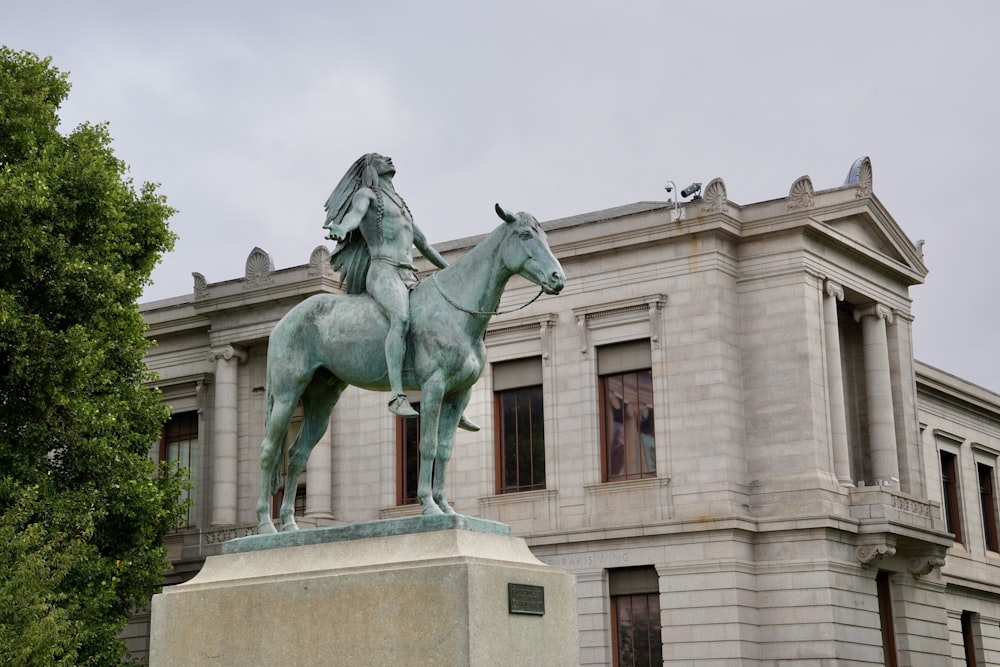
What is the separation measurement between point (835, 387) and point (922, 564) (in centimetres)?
521

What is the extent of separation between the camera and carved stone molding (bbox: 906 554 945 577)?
35.6 meters

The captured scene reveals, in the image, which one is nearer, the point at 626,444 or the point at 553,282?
the point at 553,282

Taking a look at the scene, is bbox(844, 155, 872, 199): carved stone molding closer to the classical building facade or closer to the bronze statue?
the classical building facade

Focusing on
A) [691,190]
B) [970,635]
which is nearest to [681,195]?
[691,190]

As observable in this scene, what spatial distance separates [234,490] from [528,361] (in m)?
9.42

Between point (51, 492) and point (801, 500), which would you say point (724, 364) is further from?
point (51, 492)

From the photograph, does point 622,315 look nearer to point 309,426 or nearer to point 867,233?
point 867,233

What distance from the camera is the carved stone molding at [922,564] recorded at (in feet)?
117

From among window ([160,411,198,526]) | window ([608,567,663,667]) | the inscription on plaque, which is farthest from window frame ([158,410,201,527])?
the inscription on plaque

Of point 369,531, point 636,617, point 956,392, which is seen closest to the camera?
point 369,531

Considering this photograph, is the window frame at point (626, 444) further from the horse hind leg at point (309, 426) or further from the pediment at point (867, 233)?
the horse hind leg at point (309, 426)

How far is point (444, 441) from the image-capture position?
12469 mm

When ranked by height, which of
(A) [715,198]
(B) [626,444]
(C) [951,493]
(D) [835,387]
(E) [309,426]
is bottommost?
(E) [309,426]

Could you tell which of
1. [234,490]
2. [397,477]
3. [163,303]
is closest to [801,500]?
[397,477]
